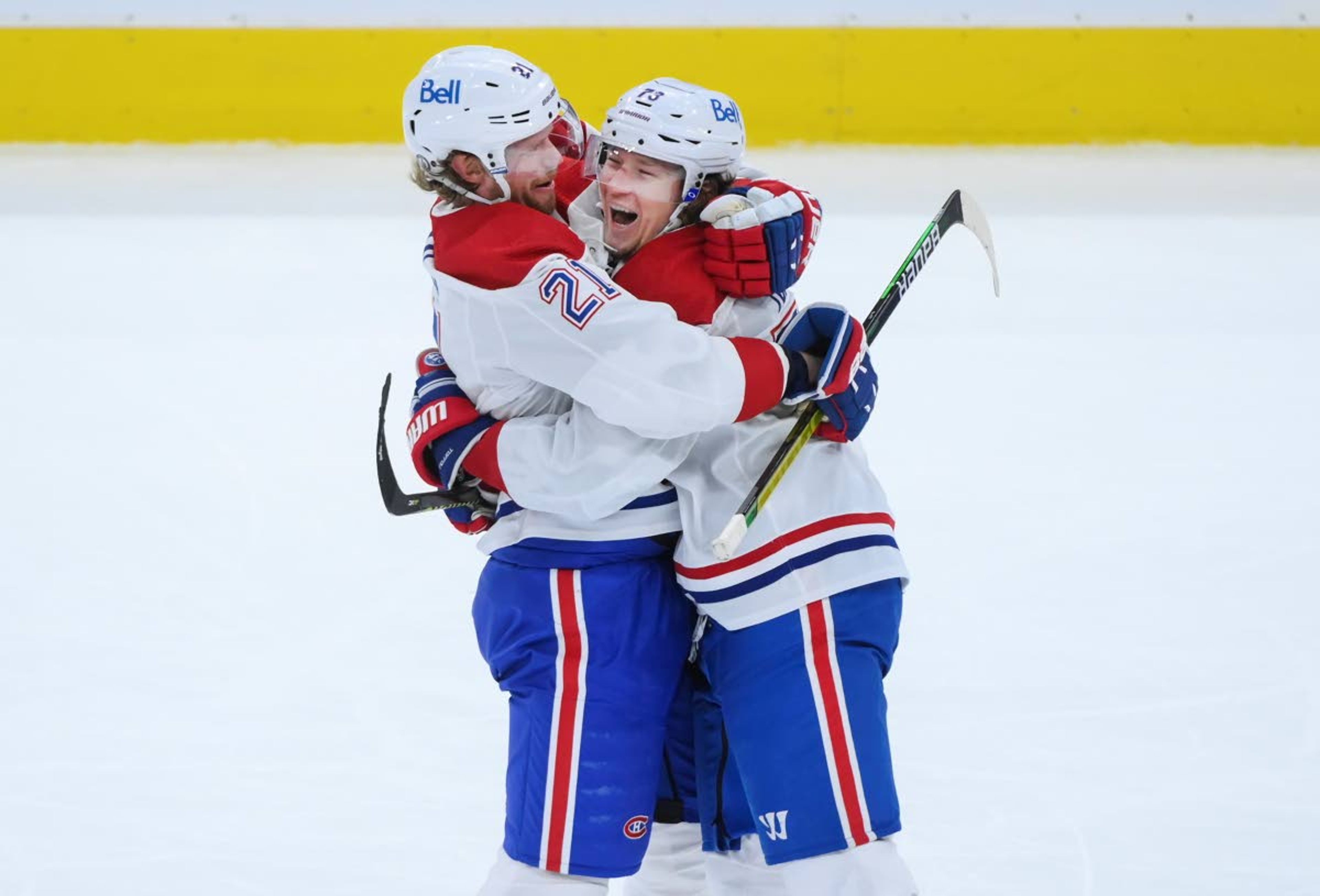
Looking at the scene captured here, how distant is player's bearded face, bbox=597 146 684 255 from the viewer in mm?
1870

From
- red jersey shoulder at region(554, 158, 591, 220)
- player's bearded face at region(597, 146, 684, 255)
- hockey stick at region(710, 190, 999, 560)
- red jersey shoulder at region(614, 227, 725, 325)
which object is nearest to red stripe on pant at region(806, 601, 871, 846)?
hockey stick at region(710, 190, 999, 560)

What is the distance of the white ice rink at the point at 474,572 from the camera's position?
261cm

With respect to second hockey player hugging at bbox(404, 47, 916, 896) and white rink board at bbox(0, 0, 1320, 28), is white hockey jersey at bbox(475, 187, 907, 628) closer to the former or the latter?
second hockey player hugging at bbox(404, 47, 916, 896)

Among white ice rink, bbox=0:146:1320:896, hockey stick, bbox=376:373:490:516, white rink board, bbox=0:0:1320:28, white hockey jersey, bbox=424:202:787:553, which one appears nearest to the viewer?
white hockey jersey, bbox=424:202:787:553

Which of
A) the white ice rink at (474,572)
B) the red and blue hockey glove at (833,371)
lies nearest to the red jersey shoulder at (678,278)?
the red and blue hockey glove at (833,371)

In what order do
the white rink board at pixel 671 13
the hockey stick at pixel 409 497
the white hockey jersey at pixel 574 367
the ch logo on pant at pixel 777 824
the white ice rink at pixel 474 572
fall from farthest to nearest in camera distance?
the white rink board at pixel 671 13 → the white ice rink at pixel 474 572 → the hockey stick at pixel 409 497 → the ch logo on pant at pixel 777 824 → the white hockey jersey at pixel 574 367

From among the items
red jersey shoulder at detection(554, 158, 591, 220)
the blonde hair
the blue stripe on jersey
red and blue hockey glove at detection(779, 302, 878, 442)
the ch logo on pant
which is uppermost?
the blonde hair

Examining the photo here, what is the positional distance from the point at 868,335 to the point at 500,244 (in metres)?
0.51

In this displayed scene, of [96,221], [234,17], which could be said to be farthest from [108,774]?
[234,17]

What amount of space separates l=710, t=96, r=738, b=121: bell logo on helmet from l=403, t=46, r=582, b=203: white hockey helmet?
0.19 meters

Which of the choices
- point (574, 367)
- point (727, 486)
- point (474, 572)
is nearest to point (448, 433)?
point (574, 367)

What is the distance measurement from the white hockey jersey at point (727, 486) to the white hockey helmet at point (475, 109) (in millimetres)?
198

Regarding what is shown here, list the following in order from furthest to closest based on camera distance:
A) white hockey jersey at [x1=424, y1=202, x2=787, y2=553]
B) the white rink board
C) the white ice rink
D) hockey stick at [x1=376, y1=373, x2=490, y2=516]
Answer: the white rink board, the white ice rink, hockey stick at [x1=376, y1=373, x2=490, y2=516], white hockey jersey at [x1=424, y1=202, x2=787, y2=553]

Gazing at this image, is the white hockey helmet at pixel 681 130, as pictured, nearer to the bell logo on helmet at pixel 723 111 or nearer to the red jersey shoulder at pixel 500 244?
the bell logo on helmet at pixel 723 111
